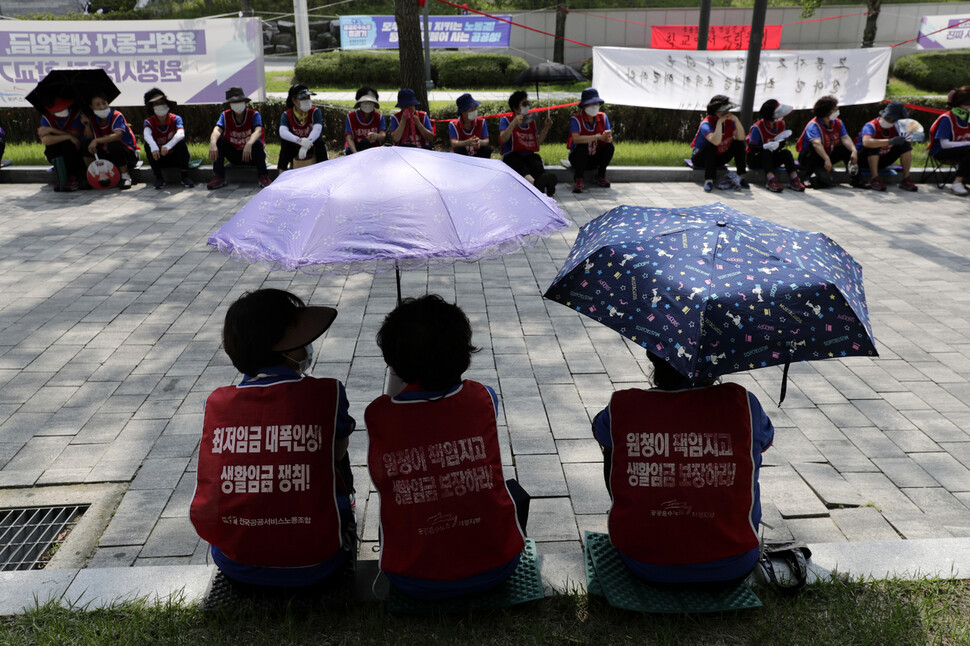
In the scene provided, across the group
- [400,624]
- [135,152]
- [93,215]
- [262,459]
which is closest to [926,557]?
[400,624]

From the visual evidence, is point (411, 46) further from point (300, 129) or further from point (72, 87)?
point (72, 87)

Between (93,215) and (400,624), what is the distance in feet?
27.9

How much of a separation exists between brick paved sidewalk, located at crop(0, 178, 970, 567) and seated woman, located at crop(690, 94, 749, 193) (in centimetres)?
269

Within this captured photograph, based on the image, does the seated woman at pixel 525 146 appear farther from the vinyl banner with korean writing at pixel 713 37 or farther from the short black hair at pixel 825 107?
the vinyl banner with korean writing at pixel 713 37

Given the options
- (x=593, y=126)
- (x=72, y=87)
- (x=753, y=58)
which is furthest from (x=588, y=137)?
(x=72, y=87)

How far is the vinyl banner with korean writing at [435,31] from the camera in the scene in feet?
78.9

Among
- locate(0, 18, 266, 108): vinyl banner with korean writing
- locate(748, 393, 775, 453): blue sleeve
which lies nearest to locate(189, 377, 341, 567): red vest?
locate(748, 393, 775, 453): blue sleeve

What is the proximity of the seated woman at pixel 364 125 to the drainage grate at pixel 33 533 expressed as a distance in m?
7.67

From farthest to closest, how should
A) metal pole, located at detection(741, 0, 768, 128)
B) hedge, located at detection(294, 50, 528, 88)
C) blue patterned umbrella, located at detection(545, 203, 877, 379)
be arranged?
hedge, located at detection(294, 50, 528, 88) → metal pole, located at detection(741, 0, 768, 128) → blue patterned umbrella, located at detection(545, 203, 877, 379)

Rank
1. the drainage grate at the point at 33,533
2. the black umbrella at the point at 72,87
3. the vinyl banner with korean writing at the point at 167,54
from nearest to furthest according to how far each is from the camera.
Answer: the drainage grate at the point at 33,533 < the black umbrella at the point at 72,87 < the vinyl banner with korean writing at the point at 167,54

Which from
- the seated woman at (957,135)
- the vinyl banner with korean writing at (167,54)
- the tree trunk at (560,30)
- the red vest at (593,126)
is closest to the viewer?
the seated woman at (957,135)

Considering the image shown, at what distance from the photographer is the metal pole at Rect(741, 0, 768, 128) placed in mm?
11352

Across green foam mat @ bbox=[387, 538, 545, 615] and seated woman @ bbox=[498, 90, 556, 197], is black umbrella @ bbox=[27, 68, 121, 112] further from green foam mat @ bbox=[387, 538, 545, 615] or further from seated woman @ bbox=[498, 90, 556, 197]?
green foam mat @ bbox=[387, 538, 545, 615]

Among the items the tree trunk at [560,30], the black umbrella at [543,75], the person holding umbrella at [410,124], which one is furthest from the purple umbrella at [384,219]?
the tree trunk at [560,30]
